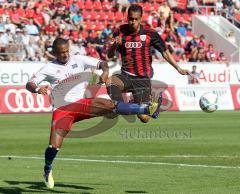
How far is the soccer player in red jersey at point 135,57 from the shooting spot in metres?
14.9

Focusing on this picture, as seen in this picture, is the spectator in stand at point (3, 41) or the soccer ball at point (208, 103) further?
the spectator in stand at point (3, 41)

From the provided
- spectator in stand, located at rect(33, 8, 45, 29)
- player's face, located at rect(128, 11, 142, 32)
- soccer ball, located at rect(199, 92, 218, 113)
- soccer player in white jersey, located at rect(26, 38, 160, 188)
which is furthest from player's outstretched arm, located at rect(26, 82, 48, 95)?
spectator in stand, located at rect(33, 8, 45, 29)

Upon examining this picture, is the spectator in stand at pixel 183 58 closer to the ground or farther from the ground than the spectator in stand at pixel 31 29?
closer to the ground

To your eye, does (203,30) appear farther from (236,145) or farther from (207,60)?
(236,145)

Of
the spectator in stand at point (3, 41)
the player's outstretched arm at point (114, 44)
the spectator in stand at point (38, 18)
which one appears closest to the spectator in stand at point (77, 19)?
the spectator in stand at point (38, 18)

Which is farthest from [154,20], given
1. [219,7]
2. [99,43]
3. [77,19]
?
[219,7]

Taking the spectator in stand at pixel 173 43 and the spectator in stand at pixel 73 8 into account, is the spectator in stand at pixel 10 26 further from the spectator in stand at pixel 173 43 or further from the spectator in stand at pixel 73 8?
the spectator in stand at pixel 173 43

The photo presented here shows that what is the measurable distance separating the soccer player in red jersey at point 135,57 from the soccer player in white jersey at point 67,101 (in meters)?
2.06

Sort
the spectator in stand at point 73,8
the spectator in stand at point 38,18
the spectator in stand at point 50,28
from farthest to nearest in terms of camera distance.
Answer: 1. the spectator in stand at point 73,8
2. the spectator in stand at point 38,18
3. the spectator in stand at point 50,28

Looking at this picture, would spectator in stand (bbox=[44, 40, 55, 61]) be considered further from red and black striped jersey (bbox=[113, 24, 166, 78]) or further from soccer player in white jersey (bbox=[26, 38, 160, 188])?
soccer player in white jersey (bbox=[26, 38, 160, 188])

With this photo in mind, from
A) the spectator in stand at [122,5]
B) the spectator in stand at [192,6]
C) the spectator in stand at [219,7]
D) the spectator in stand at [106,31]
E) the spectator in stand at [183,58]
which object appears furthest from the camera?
the spectator in stand at [219,7]

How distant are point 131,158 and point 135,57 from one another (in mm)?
2578

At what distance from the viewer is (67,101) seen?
12461mm

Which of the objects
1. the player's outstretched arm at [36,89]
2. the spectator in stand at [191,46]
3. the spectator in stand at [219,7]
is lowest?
the spectator in stand at [191,46]
